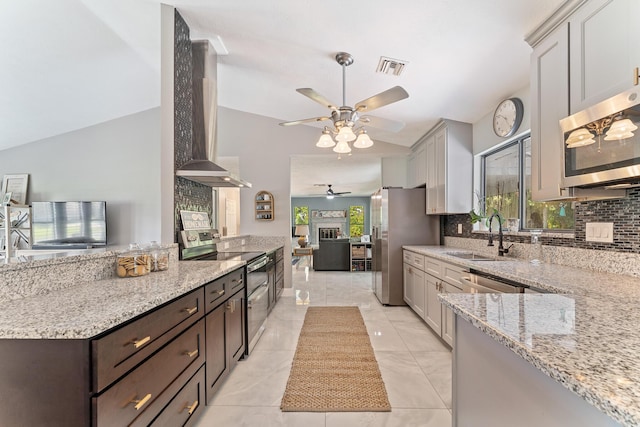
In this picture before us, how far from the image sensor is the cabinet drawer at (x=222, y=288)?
70.6 inches

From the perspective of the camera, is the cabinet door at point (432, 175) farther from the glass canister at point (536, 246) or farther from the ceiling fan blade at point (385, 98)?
the ceiling fan blade at point (385, 98)

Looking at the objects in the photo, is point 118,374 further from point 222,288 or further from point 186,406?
point 222,288

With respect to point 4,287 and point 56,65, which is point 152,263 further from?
point 56,65

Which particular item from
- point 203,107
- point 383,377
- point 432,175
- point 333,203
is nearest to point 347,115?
point 203,107

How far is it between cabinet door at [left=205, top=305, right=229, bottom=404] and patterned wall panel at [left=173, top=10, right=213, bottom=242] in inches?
37.1

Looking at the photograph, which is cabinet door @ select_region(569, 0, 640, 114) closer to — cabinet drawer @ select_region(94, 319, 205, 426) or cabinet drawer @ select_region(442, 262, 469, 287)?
cabinet drawer @ select_region(442, 262, 469, 287)

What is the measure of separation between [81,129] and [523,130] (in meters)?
6.68

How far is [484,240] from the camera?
10.3 feet

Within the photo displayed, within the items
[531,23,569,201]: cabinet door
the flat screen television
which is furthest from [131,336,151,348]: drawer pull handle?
the flat screen television

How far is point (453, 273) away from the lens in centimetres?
257

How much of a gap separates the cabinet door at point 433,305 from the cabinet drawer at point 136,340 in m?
2.33

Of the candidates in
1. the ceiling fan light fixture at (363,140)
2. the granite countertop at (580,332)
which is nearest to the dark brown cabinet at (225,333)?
the granite countertop at (580,332)

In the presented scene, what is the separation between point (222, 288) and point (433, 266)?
2.16 m

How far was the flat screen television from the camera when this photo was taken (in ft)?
15.7
